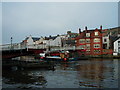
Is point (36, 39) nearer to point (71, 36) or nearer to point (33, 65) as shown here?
point (71, 36)

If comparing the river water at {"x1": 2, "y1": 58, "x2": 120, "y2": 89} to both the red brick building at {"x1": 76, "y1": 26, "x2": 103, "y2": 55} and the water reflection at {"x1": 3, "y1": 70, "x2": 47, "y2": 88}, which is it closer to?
the water reflection at {"x1": 3, "y1": 70, "x2": 47, "y2": 88}

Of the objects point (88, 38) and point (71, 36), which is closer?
point (88, 38)

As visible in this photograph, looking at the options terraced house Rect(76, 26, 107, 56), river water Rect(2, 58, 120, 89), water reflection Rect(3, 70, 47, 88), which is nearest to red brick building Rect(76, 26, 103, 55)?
terraced house Rect(76, 26, 107, 56)

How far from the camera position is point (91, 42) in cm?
9169

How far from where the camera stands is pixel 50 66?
3803 cm

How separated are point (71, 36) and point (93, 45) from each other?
116 feet

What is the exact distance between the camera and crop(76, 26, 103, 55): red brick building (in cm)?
9036

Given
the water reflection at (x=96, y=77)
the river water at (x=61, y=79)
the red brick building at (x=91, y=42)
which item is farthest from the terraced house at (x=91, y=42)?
the river water at (x=61, y=79)

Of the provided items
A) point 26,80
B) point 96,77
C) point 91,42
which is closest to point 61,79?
point 26,80

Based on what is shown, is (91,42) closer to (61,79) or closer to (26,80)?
(61,79)

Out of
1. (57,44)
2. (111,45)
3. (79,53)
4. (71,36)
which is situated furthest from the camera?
(71,36)

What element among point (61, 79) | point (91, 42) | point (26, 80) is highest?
point (91, 42)

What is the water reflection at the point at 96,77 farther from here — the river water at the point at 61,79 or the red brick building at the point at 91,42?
the red brick building at the point at 91,42

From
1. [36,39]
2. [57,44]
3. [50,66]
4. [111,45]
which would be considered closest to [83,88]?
[50,66]
